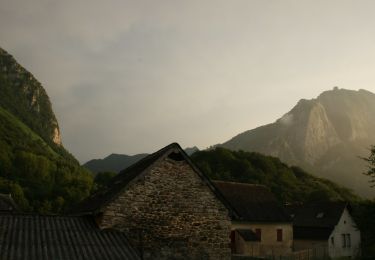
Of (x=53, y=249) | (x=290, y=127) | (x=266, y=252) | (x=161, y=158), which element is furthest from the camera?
(x=290, y=127)

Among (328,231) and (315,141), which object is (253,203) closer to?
(328,231)

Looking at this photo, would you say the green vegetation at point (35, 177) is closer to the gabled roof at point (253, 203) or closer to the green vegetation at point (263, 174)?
the green vegetation at point (263, 174)

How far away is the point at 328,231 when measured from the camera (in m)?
41.9

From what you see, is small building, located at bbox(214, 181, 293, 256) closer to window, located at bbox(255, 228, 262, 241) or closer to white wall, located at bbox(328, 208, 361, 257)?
window, located at bbox(255, 228, 262, 241)

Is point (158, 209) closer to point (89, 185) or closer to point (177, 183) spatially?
point (177, 183)

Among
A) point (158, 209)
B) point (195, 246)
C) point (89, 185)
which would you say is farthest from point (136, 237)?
→ point (89, 185)

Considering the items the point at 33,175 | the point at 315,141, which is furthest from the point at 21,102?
the point at 315,141

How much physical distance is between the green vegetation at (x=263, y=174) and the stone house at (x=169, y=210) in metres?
56.6

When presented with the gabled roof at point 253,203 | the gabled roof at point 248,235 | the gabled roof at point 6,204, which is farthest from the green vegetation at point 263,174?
the gabled roof at point 248,235

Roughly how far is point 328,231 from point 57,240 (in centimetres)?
3408

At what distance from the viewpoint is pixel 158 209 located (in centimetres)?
1789

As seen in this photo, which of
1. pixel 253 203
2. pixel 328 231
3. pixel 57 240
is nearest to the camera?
pixel 57 240

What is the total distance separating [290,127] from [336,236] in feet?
434

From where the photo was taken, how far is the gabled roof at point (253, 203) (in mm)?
39500
